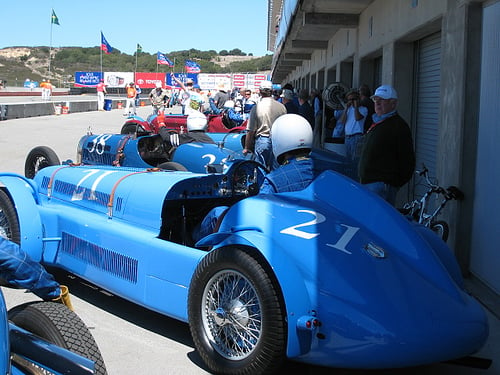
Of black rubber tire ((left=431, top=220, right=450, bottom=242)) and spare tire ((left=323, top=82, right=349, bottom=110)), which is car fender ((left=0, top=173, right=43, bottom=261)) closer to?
black rubber tire ((left=431, top=220, right=450, bottom=242))

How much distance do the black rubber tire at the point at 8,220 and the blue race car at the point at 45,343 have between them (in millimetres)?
2214

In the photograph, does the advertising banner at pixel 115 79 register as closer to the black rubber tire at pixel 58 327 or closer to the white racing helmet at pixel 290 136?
the white racing helmet at pixel 290 136

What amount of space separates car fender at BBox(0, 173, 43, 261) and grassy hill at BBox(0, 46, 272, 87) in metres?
85.9

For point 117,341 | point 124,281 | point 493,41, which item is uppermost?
point 493,41

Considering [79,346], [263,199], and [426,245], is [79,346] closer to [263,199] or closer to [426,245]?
[263,199]

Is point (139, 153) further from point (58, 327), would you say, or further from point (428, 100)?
point (58, 327)

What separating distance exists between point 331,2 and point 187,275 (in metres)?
9.73

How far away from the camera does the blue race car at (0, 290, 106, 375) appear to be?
98.7 inches

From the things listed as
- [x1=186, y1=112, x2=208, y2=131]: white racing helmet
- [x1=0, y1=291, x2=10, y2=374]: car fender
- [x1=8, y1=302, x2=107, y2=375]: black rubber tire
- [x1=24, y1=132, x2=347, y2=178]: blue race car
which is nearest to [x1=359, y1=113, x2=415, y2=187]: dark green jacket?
[x1=24, y1=132, x2=347, y2=178]: blue race car

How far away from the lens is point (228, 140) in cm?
1109

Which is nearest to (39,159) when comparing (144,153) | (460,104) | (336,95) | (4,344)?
(144,153)

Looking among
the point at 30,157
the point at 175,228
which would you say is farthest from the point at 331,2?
the point at 175,228

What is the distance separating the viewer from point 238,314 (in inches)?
142

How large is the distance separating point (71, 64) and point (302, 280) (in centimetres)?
12115
